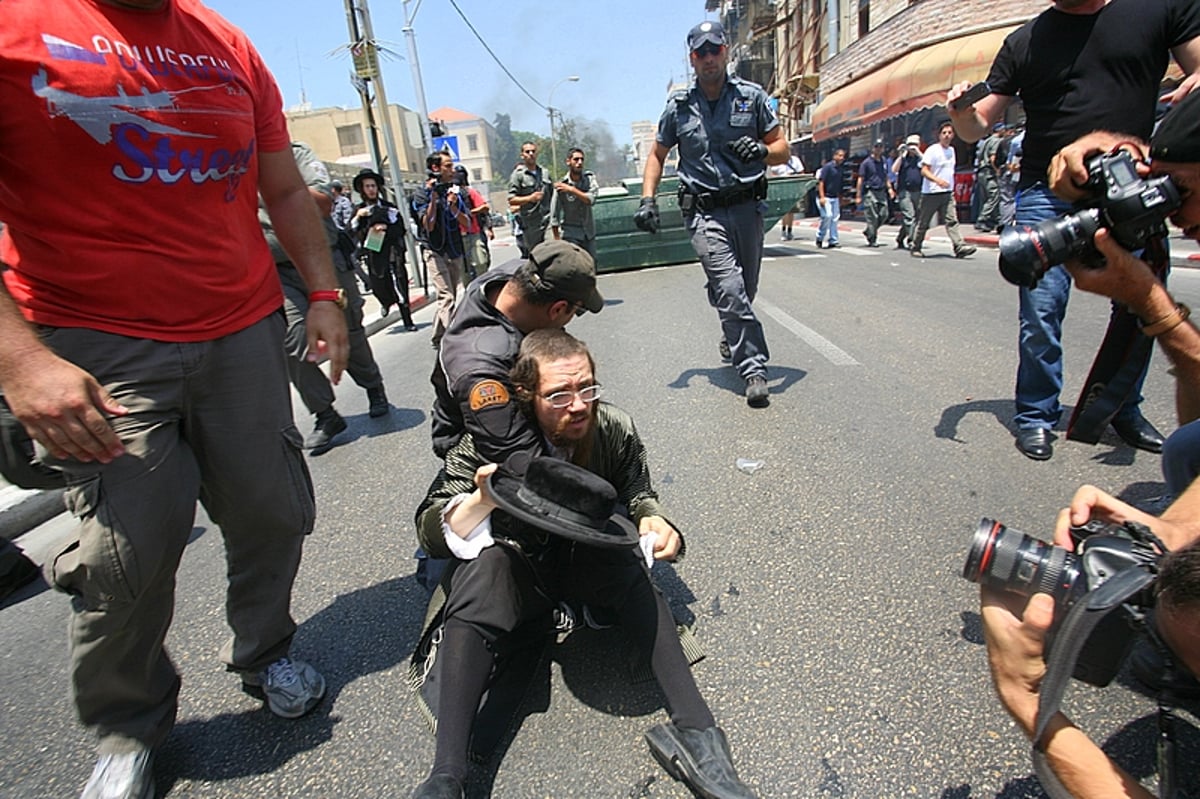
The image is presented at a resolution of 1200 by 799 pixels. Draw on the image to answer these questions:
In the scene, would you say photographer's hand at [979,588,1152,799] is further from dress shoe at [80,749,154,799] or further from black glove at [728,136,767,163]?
black glove at [728,136,767,163]

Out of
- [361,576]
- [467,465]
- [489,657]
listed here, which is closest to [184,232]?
[467,465]

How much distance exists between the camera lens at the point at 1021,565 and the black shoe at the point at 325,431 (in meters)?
3.65

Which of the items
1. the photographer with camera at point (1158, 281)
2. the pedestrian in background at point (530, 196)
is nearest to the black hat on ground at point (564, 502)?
the photographer with camera at point (1158, 281)

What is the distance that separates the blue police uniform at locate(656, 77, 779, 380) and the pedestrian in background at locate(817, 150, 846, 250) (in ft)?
30.2

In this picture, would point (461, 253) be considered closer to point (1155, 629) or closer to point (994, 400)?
point (994, 400)

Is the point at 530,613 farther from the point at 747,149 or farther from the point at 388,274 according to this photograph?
the point at 388,274

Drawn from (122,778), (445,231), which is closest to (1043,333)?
(122,778)

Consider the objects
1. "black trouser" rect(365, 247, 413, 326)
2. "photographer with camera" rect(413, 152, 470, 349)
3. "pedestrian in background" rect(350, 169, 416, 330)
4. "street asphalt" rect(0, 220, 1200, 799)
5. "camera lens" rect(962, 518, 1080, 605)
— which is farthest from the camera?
"black trouser" rect(365, 247, 413, 326)

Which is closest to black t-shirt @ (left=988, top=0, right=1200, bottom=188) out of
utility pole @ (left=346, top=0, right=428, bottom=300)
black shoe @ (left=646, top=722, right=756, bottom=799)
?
A: black shoe @ (left=646, top=722, right=756, bottom=799)

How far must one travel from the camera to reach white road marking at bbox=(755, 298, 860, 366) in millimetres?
4824

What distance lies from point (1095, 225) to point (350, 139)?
6531 cm

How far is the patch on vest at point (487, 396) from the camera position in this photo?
175 centimetres

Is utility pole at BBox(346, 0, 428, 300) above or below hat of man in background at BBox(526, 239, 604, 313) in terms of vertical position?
above

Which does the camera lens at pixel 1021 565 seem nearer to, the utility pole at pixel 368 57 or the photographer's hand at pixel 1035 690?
the photographer's hand at pixel 1035 690
